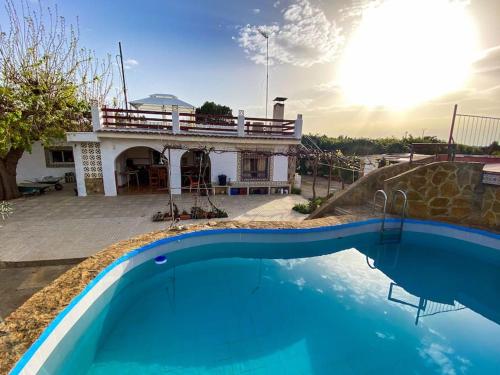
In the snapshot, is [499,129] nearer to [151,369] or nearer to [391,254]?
[391,254]

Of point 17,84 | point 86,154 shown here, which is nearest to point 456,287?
point 86,154

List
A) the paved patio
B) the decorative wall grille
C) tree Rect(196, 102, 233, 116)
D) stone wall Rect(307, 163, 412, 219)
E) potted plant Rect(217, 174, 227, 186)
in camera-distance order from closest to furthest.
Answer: the paved patio → stone wall Rect(307, 163, 412, 219) → the decorative wall grille → potted plant Rect(217, 174, 227, 186) → tree Rect(196, 102, 233, 116)

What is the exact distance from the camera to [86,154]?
12.3m

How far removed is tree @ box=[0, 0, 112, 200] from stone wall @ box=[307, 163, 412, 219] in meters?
13.1

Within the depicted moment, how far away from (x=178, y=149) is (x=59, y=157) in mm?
10134

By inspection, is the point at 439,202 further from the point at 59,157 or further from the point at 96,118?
the point at 59,157

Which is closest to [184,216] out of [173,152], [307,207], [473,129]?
[173,152]

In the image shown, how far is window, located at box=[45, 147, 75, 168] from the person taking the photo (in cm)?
1526

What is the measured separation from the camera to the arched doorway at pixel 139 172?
1413cm

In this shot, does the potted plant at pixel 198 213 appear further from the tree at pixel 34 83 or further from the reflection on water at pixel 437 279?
the tree at pixel 34 83

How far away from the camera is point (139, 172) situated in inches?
616

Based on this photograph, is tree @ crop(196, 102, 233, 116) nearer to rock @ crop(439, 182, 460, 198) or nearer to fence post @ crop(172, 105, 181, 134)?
fence post @ crop(172, 105, 181, 134)

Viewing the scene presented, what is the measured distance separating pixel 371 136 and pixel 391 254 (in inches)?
822

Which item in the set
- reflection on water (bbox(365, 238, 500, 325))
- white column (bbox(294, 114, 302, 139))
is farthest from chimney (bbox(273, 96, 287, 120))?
reflection on water (bbox(365, 238, 500, 325))
